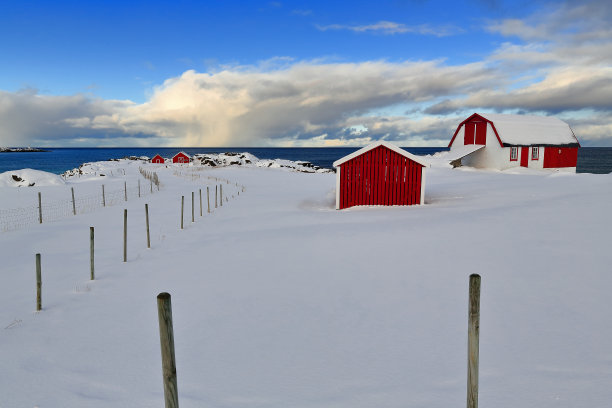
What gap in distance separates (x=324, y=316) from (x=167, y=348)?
4005mm

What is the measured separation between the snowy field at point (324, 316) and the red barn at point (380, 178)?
20.7 feet

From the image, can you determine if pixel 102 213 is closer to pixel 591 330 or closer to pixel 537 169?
pixel 591 330

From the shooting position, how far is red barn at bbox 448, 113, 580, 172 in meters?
40.9

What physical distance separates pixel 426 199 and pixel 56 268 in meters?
19.1

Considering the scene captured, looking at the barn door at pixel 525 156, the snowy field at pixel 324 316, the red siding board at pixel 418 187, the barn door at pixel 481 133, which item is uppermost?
the barn door at pixel 481 133

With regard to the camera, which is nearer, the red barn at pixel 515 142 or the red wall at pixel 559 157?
the red barn at pixel 515 142

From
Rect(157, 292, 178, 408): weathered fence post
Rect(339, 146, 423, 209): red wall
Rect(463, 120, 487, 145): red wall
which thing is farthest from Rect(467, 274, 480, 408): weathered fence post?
Rect(463, 120, 487, 145): red wall

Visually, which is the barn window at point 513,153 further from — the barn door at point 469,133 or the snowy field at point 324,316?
the snowy field at point 324,316

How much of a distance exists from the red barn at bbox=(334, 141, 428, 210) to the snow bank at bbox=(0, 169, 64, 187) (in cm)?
3241

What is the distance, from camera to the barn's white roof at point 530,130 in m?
41.0

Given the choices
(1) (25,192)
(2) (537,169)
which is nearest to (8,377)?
(1) (25,192)

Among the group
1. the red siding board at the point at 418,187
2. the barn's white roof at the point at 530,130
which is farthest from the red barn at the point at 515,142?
the red siding board at the point at 418,187

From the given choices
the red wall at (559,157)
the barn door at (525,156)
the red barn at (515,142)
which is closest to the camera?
the red barn at (515,142)

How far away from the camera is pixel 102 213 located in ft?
72.2
